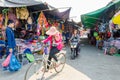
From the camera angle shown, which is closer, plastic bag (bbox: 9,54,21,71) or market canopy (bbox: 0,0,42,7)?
plastic bag (bbox: 9,54,21,71)

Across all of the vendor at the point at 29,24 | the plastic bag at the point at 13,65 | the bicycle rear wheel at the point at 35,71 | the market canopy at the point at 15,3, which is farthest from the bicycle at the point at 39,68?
the vendor at the point at 29,24

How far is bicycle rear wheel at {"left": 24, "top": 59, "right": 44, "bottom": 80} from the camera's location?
219 inches

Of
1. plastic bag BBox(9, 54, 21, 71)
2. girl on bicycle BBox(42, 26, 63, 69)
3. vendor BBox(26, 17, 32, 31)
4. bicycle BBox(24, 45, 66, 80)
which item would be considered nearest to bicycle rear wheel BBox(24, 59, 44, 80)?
bicycle BBox(24, 45, 66, 80)

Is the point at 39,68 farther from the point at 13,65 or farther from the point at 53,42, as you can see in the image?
the point at 13,65

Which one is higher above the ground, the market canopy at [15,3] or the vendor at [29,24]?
the market canopy at [15,3]

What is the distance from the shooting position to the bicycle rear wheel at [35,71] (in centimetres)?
556

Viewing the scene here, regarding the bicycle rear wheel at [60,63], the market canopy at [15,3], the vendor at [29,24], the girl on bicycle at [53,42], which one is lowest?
the bicycle rear wheel at [60,63]

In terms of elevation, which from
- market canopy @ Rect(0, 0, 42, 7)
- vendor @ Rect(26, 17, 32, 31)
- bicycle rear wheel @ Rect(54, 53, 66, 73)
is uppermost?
market canopy @ Rect(0, 0, 42, 7)

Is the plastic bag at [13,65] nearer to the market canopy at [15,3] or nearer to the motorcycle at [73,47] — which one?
the market canopy at [15,3]

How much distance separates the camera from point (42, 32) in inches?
459

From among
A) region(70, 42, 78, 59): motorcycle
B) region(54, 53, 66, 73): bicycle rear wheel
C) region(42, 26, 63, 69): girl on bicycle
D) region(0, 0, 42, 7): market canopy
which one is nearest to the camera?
region(42, 26, 63, 69): girl on bicycle

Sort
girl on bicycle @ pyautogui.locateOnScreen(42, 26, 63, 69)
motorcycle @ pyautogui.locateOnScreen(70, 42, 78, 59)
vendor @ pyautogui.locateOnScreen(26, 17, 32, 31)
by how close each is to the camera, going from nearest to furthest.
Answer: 1. girl on bicycle @ pyautogui.locateOnScreen(42, 26, 63, 69)
2. vendor @ pyautogui.locateOnScreen(26, 17, 32, 31)
3. motorcycle @ pyautogui.locateOnScreen(70, 42, 78, 59)

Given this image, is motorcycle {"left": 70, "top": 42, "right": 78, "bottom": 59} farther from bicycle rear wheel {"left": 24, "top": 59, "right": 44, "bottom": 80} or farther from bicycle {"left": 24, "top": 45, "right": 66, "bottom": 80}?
bicycle rear wheel {"left": 24, "top": 59, "right": 44, "bottom": 80}

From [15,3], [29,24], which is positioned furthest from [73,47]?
[15,3]
